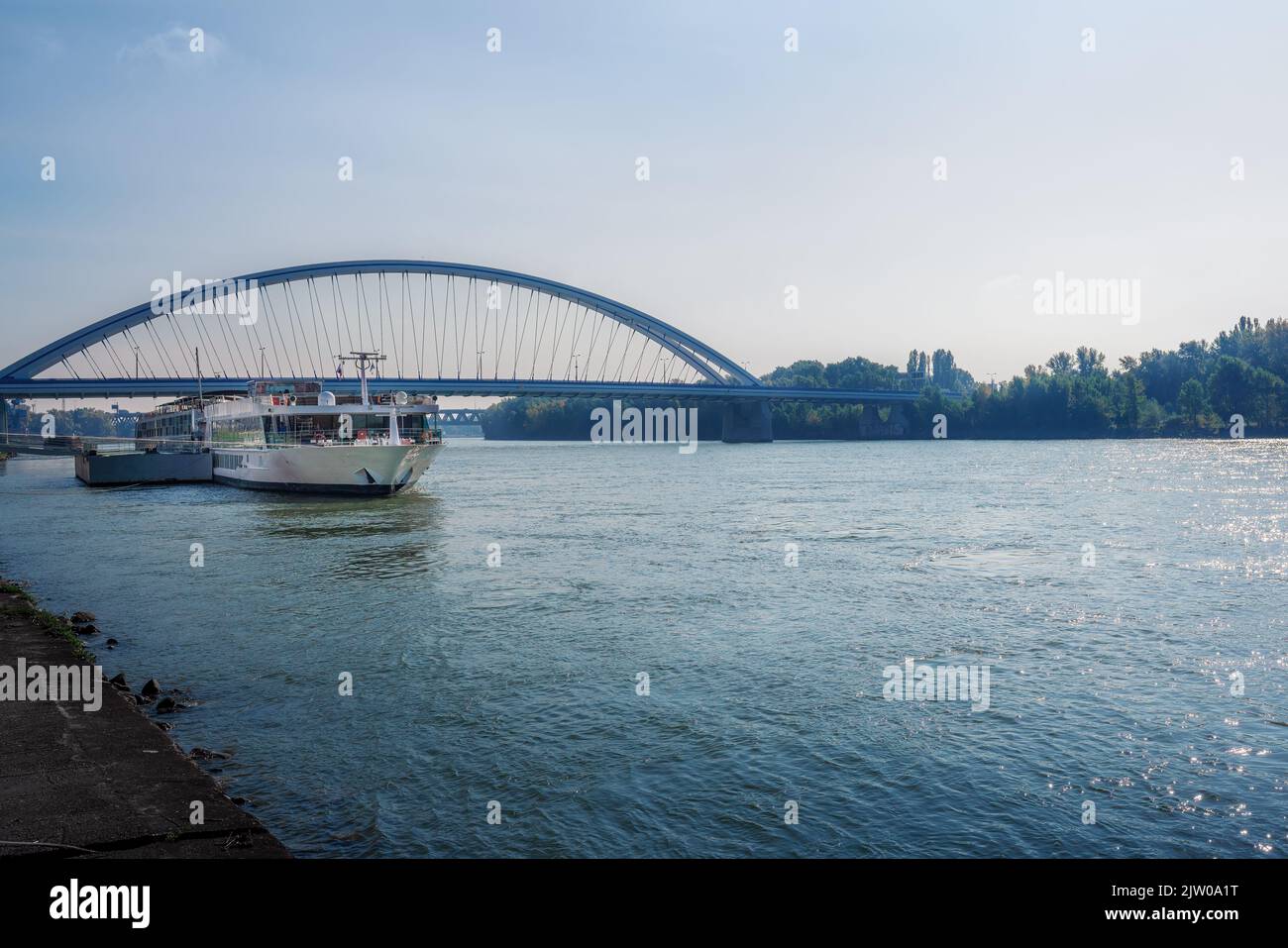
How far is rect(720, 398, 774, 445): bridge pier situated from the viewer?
14288cm

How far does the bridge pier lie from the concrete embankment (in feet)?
441

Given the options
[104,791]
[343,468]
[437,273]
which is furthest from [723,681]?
[437,273]

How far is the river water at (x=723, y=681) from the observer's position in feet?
28.2

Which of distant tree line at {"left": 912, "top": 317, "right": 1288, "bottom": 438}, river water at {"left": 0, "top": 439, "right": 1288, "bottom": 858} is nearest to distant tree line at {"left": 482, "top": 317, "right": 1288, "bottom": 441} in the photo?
distant tree line at {"left": 912, "top": 317, "right": 1288, "bottom": 438}

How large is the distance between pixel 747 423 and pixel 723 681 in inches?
5242

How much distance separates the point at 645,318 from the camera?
138750 mm

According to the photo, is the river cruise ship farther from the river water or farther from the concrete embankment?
the concrete embankment

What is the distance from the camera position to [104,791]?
7.65m

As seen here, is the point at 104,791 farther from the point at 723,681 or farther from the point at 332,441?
the point at 332,441

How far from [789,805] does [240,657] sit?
10368 mm

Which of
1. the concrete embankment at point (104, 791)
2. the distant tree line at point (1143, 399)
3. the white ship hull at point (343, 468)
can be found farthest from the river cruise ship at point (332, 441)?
the distant tree line at point (1143, 399)

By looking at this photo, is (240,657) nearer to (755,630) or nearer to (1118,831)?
(755,630)

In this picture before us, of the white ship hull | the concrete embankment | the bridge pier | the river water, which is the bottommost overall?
the river water
